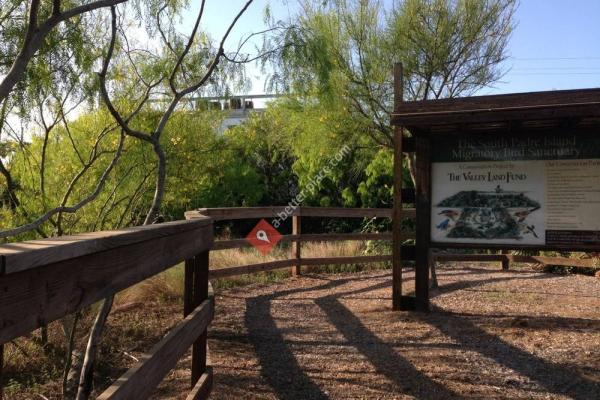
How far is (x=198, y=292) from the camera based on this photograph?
405 centimetres

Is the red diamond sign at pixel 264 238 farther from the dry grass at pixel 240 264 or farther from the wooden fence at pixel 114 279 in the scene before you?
the wooden fence at pixel 114 279

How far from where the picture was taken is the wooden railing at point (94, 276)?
1538 millimetres

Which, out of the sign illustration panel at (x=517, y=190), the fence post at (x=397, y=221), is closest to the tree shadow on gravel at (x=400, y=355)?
the fence post at (x=397, y=221)

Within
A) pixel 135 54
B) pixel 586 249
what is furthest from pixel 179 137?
pixel 586 249

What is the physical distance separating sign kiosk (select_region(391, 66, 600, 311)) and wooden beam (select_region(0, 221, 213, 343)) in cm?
478

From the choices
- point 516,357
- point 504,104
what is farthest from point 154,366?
point 504,104

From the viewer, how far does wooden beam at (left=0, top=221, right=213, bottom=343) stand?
1.53 m

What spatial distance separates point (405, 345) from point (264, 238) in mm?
5536

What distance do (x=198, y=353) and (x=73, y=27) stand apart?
111 inches

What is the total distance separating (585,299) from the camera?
8.34m

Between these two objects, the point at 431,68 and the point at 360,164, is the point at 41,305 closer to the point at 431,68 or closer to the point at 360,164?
the point at 431,68

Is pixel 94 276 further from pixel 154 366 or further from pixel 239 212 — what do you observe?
pixel 239 212

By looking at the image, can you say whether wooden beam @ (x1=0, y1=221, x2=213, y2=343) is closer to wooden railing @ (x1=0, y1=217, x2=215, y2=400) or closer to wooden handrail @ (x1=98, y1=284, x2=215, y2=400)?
wooden railing @ (x1=0, y1=217, x2=215, y2=400)

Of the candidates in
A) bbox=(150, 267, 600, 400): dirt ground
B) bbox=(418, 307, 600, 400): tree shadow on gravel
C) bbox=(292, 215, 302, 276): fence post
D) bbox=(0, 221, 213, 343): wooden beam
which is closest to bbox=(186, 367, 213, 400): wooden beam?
bbox=(150, 267, 600, 400): dirt ground
